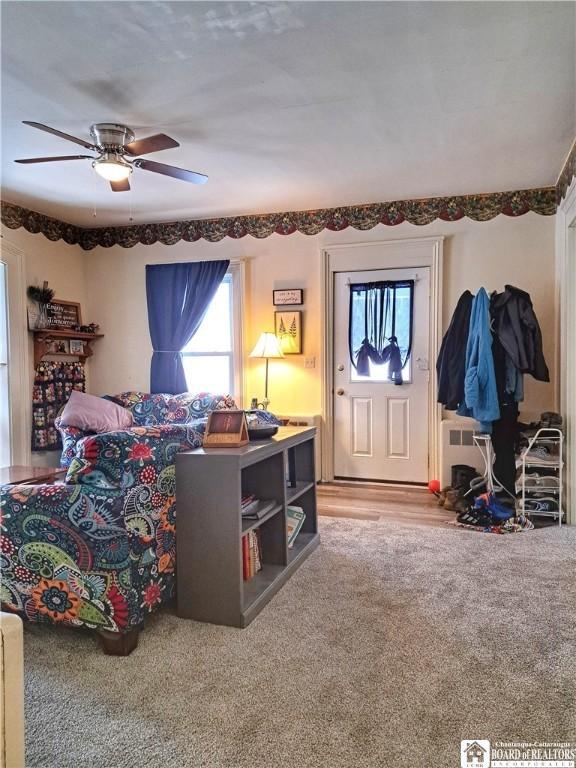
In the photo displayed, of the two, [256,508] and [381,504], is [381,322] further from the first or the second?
[256,508]

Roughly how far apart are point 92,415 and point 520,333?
11.2ft

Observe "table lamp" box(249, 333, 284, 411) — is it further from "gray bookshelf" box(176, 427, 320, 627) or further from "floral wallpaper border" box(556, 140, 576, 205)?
"floral wallpaper border" box(556, 140, 576, 205)

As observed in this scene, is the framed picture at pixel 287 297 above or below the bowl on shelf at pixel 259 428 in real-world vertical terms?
above

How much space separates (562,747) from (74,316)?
5.31 metres

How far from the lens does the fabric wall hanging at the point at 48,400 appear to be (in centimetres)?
484

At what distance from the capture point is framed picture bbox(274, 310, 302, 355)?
16.1ft

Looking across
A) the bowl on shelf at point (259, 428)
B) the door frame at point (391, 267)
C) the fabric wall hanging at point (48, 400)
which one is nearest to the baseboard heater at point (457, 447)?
the door frame at point (391, 267)

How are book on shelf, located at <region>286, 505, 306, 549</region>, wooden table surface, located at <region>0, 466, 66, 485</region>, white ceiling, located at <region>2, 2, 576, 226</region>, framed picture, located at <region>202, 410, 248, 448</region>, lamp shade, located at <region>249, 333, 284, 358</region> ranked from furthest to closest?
1. lamp shade, located at <region>249, 333, 284, 358</region>
2. wooden table surface, located at <region>0, 466, 66, 485</region>
3. book on shelf, located at <region>286, 505, 306, 549</region>
4. framed picture, located at <region>202, 410, 248, 448</region>
5. white ceiling, located at <region>2, 2, 576, 226</region>

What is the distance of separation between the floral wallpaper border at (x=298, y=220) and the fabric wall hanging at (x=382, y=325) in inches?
22.8

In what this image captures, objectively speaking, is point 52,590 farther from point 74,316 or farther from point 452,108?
point 74,316

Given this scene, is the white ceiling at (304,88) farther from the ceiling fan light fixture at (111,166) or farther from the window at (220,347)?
the window at (220,347)

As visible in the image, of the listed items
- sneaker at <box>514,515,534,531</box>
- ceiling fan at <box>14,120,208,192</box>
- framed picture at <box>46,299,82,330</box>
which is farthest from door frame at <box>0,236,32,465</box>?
sneaker at <box>514,515,534,531</box>

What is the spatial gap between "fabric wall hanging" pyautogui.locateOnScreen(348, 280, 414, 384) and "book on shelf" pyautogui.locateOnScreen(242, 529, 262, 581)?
2498 millimetres

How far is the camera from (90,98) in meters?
2.69
